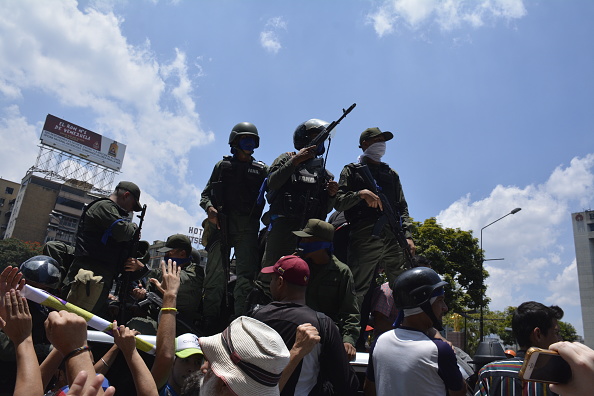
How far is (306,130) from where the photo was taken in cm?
588

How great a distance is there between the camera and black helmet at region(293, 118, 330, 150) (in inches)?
228

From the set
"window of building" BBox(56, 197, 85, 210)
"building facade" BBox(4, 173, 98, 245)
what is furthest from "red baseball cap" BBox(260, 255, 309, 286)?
"window of building" BBox(56, 197, 85, 210)

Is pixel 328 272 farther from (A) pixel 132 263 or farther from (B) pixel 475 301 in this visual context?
(B) pixel 475 301

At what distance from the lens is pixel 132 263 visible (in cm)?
529

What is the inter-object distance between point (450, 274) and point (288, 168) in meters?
23.4

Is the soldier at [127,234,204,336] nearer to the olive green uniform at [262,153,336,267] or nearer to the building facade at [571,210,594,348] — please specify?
the olive green uniform at [262,153,336,267]

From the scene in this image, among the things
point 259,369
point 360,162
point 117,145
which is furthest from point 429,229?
point 117,145

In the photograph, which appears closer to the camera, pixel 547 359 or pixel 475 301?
pixel 547 359

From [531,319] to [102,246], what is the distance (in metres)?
4.46

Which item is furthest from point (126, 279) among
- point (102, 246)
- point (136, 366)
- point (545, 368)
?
point (545, 368)

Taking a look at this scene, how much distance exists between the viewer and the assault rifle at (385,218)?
5.55 m

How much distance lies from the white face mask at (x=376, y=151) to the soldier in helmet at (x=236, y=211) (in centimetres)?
145

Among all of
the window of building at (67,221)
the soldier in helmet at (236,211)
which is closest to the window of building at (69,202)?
the window of building at (67,221)

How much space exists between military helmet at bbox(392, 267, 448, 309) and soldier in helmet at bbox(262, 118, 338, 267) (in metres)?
2.13
